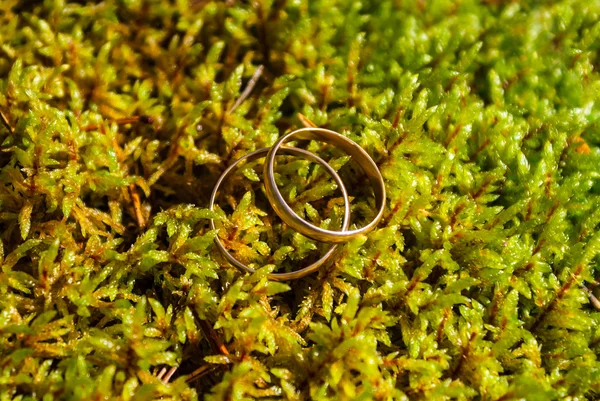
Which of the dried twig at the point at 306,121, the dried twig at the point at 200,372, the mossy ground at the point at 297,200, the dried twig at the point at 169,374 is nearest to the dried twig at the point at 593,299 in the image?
the mossy ground at the point at 297,200

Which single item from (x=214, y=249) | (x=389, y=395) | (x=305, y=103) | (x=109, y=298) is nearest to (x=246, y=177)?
(x=214, y=249)

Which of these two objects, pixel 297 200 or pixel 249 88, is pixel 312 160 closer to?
pixel 297 200

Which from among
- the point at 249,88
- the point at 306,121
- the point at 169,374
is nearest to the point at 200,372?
the point at 169,374

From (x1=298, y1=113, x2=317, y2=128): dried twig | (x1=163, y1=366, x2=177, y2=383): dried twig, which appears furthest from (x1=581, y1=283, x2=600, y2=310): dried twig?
(x1=163, y1=366, x2=177, y2=383): dried twig

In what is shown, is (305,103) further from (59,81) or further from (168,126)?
(59,81)

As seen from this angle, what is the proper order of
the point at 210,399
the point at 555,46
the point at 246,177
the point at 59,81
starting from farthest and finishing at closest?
1. the point at 555,46
2. the point at 59,81
3. the point at 246,177
4. the point at 210,399

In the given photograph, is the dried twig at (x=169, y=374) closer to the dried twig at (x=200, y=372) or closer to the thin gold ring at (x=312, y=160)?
the dried twig at (x=200, y=372)
